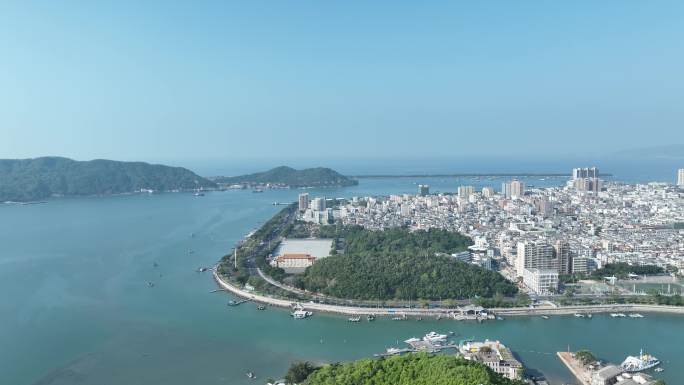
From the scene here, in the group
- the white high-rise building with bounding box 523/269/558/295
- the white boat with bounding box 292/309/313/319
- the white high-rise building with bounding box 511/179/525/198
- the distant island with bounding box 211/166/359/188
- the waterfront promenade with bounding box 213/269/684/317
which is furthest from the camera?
the distant island with bounding box 211/166/359/188

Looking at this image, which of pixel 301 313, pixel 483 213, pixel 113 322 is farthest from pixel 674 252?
pixel 113 322

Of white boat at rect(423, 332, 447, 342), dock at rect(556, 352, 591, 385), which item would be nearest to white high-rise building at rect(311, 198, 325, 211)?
white boat at rect(423, 332, 447, 342)

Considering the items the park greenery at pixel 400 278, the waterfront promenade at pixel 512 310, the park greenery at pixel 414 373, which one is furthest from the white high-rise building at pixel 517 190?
the park greenery at pixel 414 373

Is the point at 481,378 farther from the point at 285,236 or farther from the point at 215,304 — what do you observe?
the point at 285,236

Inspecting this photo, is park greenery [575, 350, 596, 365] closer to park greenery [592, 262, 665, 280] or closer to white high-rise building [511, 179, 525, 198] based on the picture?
park greenery [592, 262, 665, 280]

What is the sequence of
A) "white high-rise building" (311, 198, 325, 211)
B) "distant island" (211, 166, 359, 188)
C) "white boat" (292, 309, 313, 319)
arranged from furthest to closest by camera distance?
"distant island" (211, 166, 359, 188), "white high-rise building" (311, 198, 325, 211), "white boat" (292, 309, 313, 319)

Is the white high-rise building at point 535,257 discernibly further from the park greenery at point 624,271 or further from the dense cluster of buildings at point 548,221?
the park greenery at point 624,271
